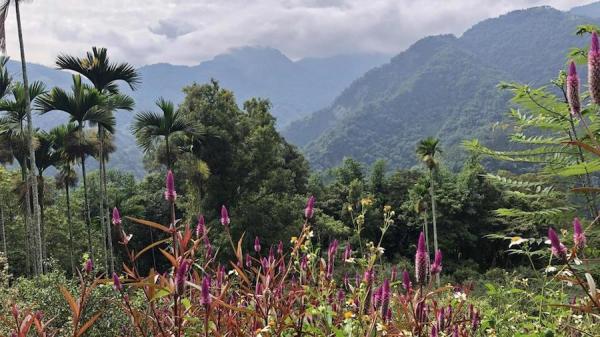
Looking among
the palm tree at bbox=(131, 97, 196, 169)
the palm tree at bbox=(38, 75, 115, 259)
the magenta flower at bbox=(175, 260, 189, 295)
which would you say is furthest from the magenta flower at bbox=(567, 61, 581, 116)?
the palm tree at bbox=(38, 75, 115, 259)

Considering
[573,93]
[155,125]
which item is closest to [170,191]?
[573,93]

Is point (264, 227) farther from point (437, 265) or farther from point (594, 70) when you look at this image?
point (594, 70)

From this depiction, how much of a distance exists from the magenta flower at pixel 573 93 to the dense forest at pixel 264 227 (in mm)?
11

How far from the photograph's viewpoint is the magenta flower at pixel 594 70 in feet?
3.35

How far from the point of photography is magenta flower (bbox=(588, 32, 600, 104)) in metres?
1.02

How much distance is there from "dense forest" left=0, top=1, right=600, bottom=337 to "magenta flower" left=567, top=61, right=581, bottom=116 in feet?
0.04

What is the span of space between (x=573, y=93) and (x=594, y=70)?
0.39 feet

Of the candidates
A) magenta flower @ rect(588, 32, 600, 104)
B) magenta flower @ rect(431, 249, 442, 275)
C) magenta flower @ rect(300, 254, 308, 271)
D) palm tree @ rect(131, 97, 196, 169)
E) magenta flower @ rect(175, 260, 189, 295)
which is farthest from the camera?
palm tree @ rect(131, 97, 196, 169)

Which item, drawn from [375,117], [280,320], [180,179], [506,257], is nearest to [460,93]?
[375,117]

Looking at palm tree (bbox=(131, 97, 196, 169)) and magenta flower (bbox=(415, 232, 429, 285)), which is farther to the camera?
palm tree (bbox=(131, 97, 196, 169))

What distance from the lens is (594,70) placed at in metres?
1.04

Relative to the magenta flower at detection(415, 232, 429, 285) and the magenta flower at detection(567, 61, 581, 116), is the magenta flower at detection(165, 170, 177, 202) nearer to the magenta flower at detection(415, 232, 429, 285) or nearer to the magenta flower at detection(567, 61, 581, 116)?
the magenta flower at detection(415, 232, 429, 285)

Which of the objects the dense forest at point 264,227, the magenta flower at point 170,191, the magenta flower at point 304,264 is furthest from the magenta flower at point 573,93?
the magenta flower at point 304,264

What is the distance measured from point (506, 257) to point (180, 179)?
22.0 metres
